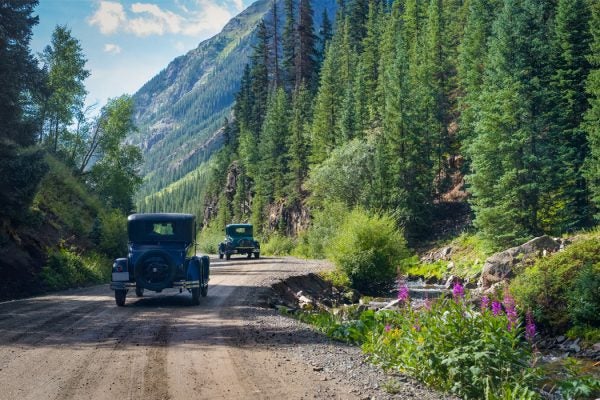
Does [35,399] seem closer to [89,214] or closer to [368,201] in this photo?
[89,214]

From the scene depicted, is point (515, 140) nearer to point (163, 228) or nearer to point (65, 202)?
point (163, 228)

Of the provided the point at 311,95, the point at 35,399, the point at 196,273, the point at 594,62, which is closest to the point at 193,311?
the point at 196,273

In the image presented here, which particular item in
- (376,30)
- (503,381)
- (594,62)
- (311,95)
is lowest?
(503,381)

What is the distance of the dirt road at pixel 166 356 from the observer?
7.36 m

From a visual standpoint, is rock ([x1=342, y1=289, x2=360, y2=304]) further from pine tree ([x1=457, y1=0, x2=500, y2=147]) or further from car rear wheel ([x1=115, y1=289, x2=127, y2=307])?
pine tree ([x1=457, y1=0, x2=500, y2=147])

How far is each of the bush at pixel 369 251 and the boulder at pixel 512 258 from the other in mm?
4409

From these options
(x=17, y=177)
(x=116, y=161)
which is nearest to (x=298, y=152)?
(x=116, y=161)

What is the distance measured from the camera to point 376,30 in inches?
3034

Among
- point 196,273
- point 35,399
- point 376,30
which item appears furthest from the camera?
point 376,30

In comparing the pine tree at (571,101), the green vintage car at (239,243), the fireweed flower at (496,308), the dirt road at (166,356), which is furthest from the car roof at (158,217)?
the green vintage car at (239,243)

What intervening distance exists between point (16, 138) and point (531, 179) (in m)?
31.4

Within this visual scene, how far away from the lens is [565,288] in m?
19.0

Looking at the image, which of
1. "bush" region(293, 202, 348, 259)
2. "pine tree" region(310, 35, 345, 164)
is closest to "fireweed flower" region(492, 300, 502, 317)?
"bush" region(293, 202, 348, 259)

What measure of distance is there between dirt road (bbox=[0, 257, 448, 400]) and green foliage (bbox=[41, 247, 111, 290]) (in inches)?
259
